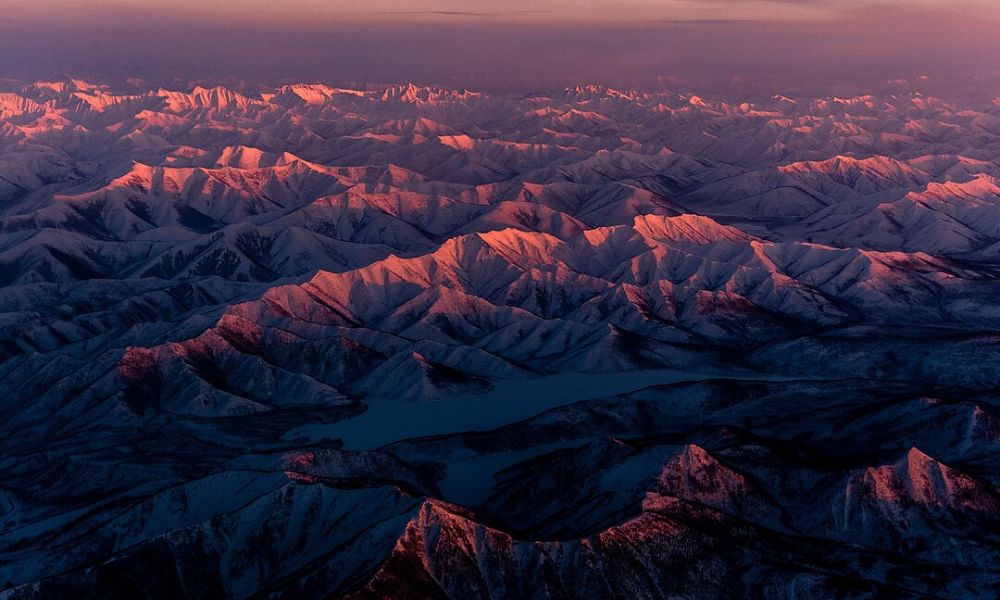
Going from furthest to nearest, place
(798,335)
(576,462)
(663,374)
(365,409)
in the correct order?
1. (798,335)
2. (663,374)
3. (365,409)
4. (576,462)

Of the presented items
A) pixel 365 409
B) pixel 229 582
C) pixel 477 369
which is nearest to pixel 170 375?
pixel 365 409

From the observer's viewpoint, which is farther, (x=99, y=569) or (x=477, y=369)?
(x=477, y=369)

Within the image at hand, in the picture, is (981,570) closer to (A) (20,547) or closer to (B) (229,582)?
(B) (229,582)

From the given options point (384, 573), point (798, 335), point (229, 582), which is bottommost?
point (798, 335)

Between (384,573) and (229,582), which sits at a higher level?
(384,573)

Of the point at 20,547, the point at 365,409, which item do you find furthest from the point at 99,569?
the point at 365,409

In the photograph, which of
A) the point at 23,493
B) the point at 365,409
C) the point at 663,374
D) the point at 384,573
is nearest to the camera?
the point at 384,573

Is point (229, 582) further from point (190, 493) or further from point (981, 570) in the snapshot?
point (981, 570)

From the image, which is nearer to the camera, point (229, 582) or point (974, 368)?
point (229, 582)

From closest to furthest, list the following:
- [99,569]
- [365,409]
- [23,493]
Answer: [99,569]
[23,493]
[365,409]
